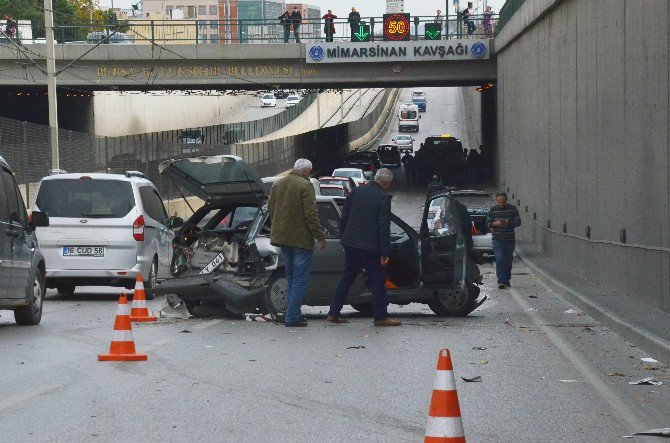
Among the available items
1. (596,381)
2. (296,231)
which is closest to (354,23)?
(296,231)

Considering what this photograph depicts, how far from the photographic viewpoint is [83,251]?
65.0ft

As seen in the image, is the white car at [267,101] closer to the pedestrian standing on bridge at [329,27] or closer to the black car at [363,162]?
the black car at [363,162]

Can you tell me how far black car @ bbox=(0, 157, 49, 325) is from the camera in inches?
578

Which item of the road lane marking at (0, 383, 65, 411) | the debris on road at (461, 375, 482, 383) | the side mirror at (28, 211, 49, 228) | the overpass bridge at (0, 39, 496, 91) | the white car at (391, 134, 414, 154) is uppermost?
the overpass bridge at (0, 39, 496, 91)

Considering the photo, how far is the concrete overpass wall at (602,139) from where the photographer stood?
17266 mm

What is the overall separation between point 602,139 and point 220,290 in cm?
856

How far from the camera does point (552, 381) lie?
36.2ft

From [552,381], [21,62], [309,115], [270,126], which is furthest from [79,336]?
[309,115]

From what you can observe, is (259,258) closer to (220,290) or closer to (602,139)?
(220,290)

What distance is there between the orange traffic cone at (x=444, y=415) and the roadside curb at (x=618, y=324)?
6057 mm

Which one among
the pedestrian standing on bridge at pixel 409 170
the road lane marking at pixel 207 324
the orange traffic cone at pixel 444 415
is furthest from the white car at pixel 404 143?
the orange traffic cone at pixel 444 415

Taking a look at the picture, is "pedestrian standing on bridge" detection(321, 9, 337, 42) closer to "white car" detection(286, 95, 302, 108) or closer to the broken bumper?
the broken bumper

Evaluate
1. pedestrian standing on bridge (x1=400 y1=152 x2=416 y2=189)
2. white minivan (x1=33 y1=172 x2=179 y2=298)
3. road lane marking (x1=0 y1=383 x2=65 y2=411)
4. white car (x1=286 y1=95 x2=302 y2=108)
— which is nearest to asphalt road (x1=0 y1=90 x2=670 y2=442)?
road lane marking (x1=0 y1=383 x2=65 y2=411)

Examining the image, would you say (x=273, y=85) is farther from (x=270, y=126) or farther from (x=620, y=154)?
(x=620, y=154)
